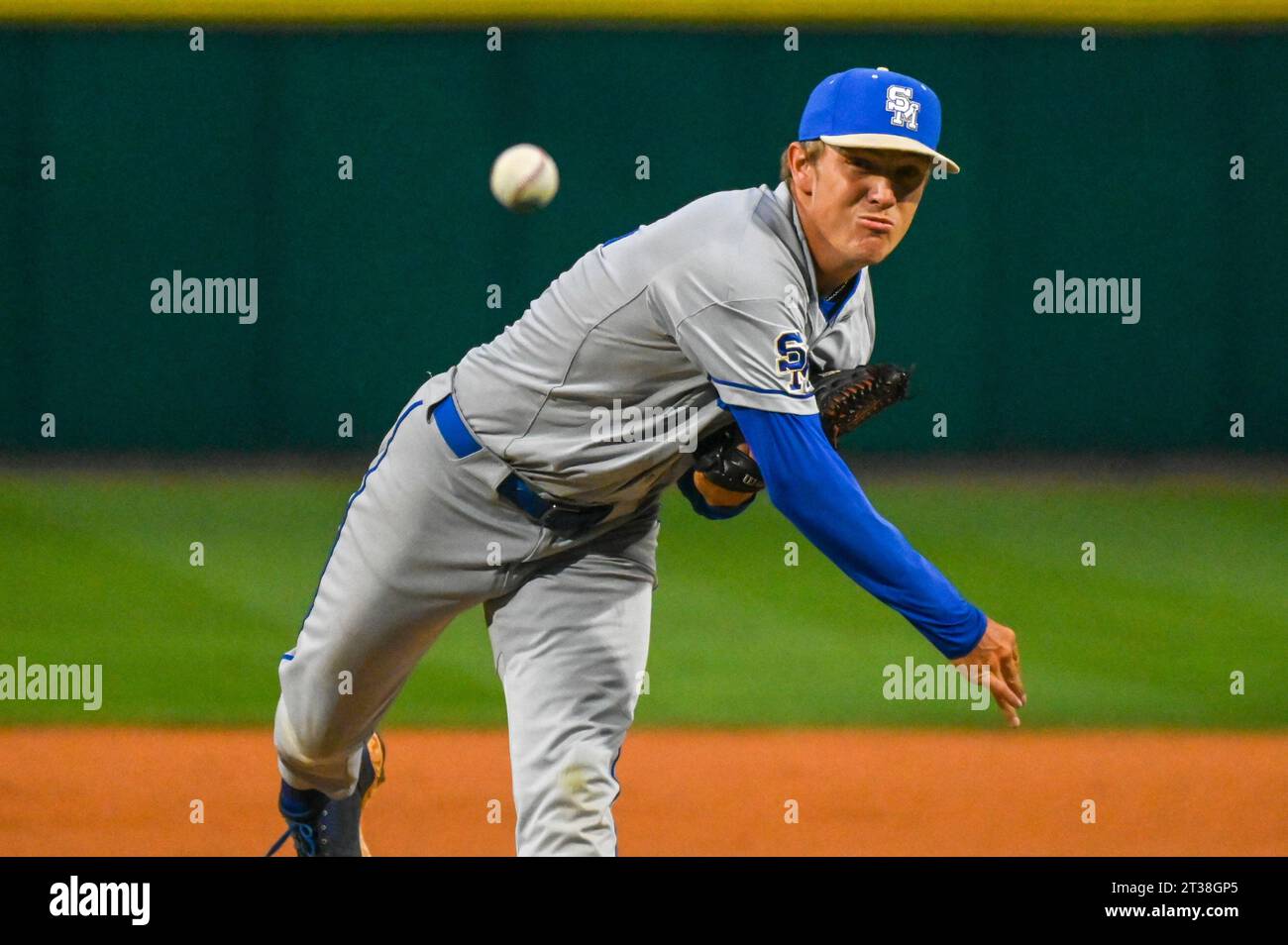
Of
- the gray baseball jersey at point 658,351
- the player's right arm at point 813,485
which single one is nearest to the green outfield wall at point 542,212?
the gray baseball jersey at point 658,351

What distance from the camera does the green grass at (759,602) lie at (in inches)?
275

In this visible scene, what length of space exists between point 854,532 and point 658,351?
2.03 ft

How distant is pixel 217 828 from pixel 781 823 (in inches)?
69.5

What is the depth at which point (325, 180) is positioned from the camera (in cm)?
1196

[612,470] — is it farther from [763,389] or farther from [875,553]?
[875,553]

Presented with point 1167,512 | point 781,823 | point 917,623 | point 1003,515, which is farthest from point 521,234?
point 917,623

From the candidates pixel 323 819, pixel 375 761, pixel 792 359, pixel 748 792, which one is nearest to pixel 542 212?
pixel 748 792

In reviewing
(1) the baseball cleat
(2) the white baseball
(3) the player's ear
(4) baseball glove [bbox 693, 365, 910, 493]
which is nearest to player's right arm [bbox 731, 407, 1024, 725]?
(4) baseball glove [bbox 693, 365, 910, 493]

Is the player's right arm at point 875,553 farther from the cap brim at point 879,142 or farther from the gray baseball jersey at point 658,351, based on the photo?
the cap brim at point 879,142

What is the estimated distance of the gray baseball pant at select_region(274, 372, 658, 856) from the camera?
3635mm

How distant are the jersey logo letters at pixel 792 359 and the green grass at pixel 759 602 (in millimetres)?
3613

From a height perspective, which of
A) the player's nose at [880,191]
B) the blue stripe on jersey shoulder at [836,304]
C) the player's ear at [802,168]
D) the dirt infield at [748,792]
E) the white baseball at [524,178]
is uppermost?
the white baseball at [524,178]

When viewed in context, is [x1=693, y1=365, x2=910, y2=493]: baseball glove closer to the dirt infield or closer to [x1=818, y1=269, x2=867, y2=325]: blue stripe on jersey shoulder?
[x1=818, y1=269, x2=867, y2=325]: blue stripe on jersey shoulder

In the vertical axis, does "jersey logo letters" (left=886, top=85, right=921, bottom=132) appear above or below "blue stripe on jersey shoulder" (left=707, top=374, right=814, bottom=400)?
above
